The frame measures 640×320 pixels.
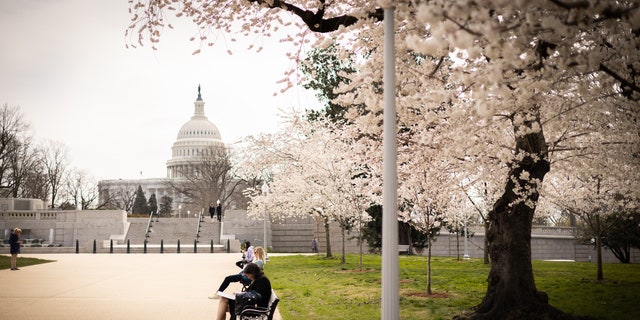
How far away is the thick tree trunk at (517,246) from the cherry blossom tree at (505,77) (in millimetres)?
18

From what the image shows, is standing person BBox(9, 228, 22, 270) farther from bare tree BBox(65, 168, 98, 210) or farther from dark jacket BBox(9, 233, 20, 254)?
bare tree BBox(65, 168, 98, 210)

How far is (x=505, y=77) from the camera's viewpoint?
24.0 feet

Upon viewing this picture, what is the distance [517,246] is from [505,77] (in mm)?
4140

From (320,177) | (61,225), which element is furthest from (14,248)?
(61,225)

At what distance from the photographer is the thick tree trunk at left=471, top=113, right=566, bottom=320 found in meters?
9.99

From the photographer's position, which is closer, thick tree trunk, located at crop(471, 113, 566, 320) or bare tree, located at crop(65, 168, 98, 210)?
thick tree trunk, located at crop(471, 113, 566, 320)

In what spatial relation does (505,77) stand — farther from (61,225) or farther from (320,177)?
(61,225)

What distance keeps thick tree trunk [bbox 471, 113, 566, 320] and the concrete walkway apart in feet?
13.6

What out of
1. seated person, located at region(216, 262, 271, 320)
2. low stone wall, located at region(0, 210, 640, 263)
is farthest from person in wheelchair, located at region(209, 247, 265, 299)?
low stone wall, located at region(0, 210, 640, 263)

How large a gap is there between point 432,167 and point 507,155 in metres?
3.98

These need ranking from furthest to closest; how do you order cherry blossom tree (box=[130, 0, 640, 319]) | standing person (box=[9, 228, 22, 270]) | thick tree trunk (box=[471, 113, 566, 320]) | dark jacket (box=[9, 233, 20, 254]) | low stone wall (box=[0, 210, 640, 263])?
low stone wall (box=[0, 210, 640, 263])
dark jacket (box=[9, 233, 20, 254])
standing person (box=[9, 228, 22, 270])
thick tree trunk (box=[471, 113, 566, 320])
cherry blossom tree (box=[130, 0, 640, 319])

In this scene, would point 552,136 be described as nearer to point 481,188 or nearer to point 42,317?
point 42,317

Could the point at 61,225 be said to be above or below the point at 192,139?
below

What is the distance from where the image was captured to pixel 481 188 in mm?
25016
